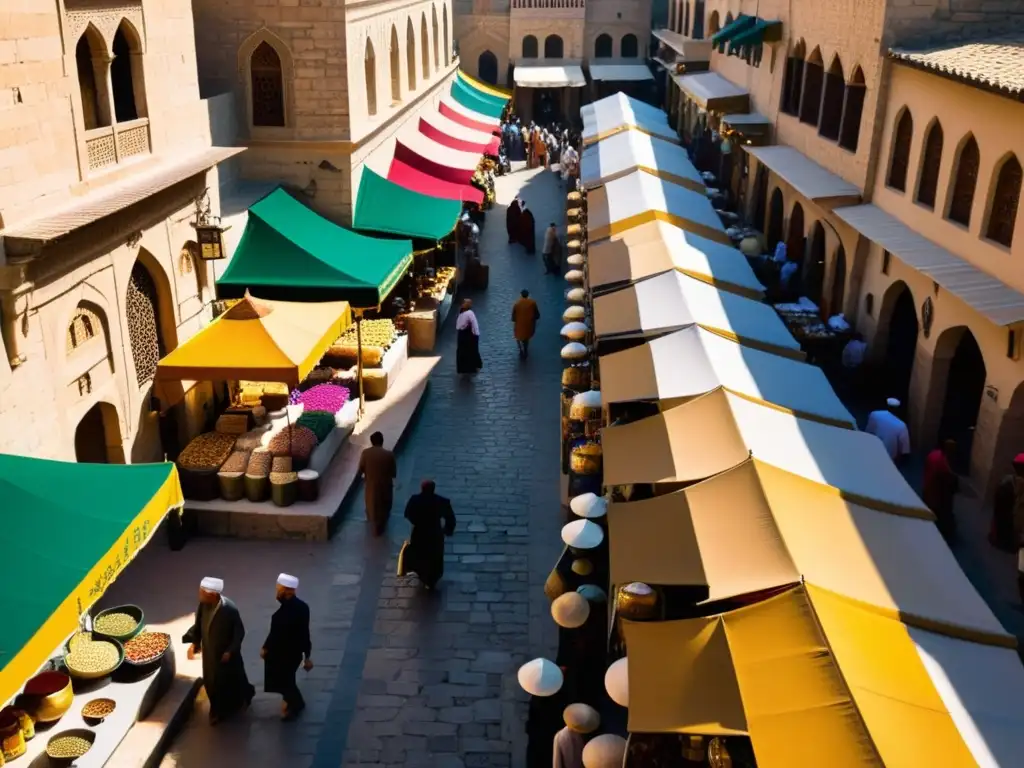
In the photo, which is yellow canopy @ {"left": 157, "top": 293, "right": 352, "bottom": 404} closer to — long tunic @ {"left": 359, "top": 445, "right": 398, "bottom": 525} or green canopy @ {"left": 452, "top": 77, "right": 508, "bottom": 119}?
long tunic @ {"left": 359, "top": 445, "right": 398, "bottom": 525}

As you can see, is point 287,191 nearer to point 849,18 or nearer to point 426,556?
point 426,556

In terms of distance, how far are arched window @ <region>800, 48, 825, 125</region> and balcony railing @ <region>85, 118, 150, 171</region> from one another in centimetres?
1318

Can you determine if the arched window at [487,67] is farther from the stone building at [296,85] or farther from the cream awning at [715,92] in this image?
the stone building at [296,85]

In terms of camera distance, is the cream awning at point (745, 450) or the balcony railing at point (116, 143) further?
the balcony railing at point (116, 143)

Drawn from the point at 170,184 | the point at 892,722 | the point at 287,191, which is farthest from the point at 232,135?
the point at 892,722

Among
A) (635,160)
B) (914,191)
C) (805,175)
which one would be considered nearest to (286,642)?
(914,191)

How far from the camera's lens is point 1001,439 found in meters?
11.4

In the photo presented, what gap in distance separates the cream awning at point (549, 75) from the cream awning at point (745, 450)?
2914cm

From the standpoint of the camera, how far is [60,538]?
7.52m

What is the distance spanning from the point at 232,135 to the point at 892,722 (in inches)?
533

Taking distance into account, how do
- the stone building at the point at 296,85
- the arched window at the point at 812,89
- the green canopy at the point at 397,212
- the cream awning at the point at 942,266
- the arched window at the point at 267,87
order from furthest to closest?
1. the arched window at the point at 812,89
2. the green canopy at the point at 397,212
3. the arched window at the point at 267,87
4. the stone building at the point at 296,85
5. the cream awning at the point at 942,266

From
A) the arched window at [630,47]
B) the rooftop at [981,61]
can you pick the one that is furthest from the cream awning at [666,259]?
the arched window at [630,47]

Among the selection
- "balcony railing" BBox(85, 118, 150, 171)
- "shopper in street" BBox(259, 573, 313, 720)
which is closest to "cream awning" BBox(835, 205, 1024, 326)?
"shopper in street" BBox(259, 573, 313, 720)

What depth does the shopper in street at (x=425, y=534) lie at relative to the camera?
10.1 meters
